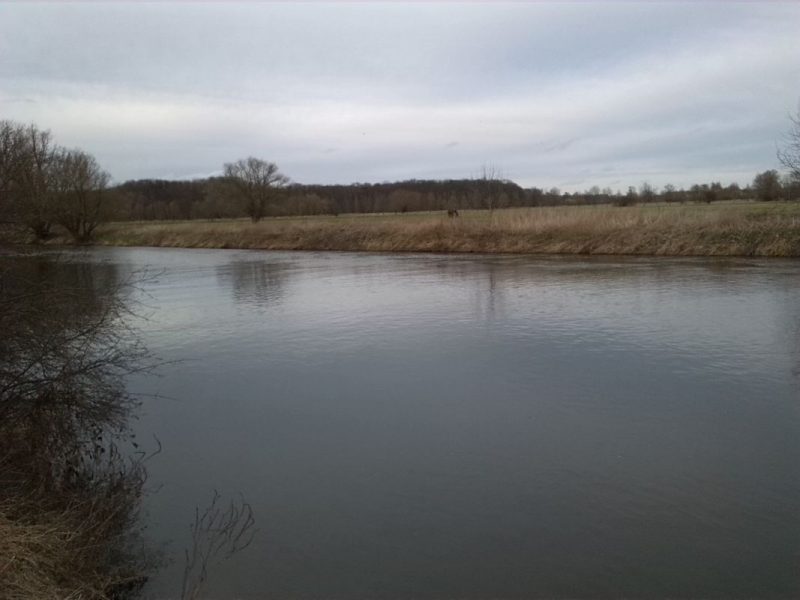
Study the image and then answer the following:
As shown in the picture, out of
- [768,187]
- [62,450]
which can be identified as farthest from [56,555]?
[768,187]

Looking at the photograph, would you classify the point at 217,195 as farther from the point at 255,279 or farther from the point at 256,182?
the point at 255,279

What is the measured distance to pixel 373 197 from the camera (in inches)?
4237

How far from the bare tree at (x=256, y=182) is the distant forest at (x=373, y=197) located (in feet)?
1.54

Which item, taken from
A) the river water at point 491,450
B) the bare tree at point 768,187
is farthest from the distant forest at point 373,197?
the river water at point 491,450

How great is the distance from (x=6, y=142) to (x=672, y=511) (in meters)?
6.42

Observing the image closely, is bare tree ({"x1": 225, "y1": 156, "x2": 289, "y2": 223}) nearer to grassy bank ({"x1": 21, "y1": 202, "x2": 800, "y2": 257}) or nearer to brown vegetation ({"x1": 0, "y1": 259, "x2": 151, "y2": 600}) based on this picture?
grassy bank ({"x1": 21, "y1": 202, "x2": 800, "y2": 257})

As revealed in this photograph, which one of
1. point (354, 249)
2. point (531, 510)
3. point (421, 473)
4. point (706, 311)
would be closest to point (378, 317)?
point (706, 311)

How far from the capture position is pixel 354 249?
3691 centimetres

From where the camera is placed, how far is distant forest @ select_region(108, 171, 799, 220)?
53.3 metres

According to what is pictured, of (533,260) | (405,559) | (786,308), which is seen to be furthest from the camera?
(533,260)

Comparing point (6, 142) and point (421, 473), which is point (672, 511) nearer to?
point (421, 473)

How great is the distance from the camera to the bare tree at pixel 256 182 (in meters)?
62.8

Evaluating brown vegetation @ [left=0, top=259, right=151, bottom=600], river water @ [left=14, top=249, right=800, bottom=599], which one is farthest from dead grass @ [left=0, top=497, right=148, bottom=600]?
river water @ [left=14, top=249, right=800, bottom=599]

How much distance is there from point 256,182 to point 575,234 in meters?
42.3
